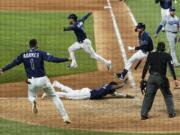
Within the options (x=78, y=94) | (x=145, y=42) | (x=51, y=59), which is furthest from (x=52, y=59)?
(x=145, y=42)

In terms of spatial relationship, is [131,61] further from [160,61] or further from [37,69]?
[37,69]

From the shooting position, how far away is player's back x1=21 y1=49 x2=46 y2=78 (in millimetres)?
13055

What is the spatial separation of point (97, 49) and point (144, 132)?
12479mm

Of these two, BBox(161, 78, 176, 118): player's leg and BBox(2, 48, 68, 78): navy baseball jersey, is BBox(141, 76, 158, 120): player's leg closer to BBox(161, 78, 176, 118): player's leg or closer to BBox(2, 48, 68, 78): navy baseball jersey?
BBox(161, 78, 176, 118): player's leg

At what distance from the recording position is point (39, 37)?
27953mm

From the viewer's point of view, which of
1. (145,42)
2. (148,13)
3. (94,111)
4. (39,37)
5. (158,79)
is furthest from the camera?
(148,13)

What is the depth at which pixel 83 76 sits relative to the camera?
19.3 meters

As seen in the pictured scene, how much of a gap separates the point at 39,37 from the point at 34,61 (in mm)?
14960

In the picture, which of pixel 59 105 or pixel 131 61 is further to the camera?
pixel 131 61

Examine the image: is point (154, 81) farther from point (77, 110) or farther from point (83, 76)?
point (83, 76)

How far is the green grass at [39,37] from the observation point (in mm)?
20688

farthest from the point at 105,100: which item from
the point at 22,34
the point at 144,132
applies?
the point at 22,34

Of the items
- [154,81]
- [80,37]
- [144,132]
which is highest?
[80,37]

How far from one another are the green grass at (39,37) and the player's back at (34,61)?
5769 millimetres
